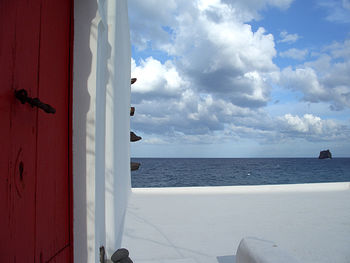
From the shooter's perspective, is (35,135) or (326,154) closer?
(35,135)

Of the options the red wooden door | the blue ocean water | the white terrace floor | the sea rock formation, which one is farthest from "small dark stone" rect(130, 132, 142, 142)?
the sea rock formation

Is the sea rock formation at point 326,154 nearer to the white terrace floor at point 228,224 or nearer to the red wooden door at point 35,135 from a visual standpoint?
the white terrace floor at point 228,224

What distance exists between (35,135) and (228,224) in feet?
11.5

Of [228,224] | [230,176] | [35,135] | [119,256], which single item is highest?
[35,135]

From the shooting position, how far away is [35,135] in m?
1.01

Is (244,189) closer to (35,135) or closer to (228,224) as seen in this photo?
(228,224)

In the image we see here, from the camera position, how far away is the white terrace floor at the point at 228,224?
9.66 ft

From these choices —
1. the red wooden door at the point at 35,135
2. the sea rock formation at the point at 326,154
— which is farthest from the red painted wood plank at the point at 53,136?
the sea rock formation at the point at 326,154

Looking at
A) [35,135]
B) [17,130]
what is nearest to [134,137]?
[35,135]

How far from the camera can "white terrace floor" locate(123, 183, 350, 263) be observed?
294cm

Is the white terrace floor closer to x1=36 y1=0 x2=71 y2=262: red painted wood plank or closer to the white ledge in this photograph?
the white ledge

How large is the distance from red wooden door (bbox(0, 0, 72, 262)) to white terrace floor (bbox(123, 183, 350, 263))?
133 centimetres

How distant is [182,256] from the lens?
2828 mm

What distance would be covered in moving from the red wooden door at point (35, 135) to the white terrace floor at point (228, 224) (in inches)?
52.2
